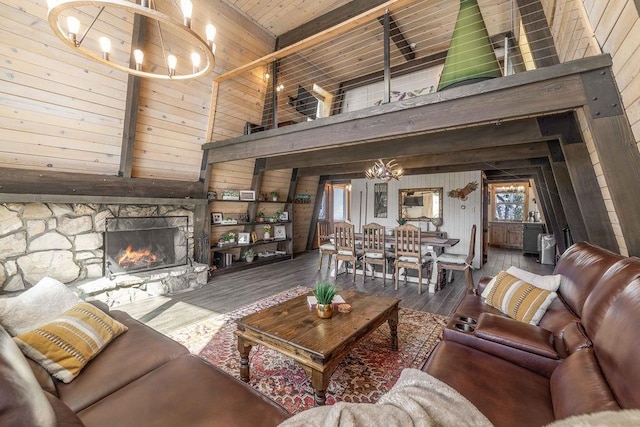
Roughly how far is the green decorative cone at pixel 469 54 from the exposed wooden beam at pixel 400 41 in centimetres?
145

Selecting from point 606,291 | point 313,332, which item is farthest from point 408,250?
point 606,291

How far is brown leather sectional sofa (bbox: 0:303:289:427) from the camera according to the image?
1122 mm

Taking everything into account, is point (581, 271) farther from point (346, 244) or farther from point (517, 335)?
point (346, 244)

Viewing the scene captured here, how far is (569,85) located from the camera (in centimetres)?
198

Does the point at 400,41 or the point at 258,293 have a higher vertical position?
the point at 400,41

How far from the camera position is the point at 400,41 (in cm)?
460

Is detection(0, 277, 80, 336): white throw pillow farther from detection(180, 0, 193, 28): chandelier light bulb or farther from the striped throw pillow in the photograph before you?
the striped throw pillow

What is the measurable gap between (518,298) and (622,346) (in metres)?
1.16

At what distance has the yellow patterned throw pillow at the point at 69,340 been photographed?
4.48ft

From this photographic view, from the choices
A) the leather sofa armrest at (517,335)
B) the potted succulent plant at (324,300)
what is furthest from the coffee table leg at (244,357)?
the leather sofa armrest at (517,335)

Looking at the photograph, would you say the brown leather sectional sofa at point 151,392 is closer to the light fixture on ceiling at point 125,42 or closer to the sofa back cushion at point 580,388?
the sofa back cushion at point 580,388

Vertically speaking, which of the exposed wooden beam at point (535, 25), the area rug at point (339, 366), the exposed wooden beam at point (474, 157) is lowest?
the area rug at point (339, 366)

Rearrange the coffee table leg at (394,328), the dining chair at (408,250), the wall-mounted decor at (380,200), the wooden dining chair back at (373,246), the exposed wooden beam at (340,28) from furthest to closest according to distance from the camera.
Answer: the wall-mounted decor at (380,200) < the wooden dining chair back at (373,246) < the dining chair at (408,250) < the exposed wooden beam at (340,28) < the coffee table leg at (394,328)

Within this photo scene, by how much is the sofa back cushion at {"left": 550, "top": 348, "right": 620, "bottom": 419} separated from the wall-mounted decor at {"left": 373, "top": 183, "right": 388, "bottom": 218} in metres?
6.16
